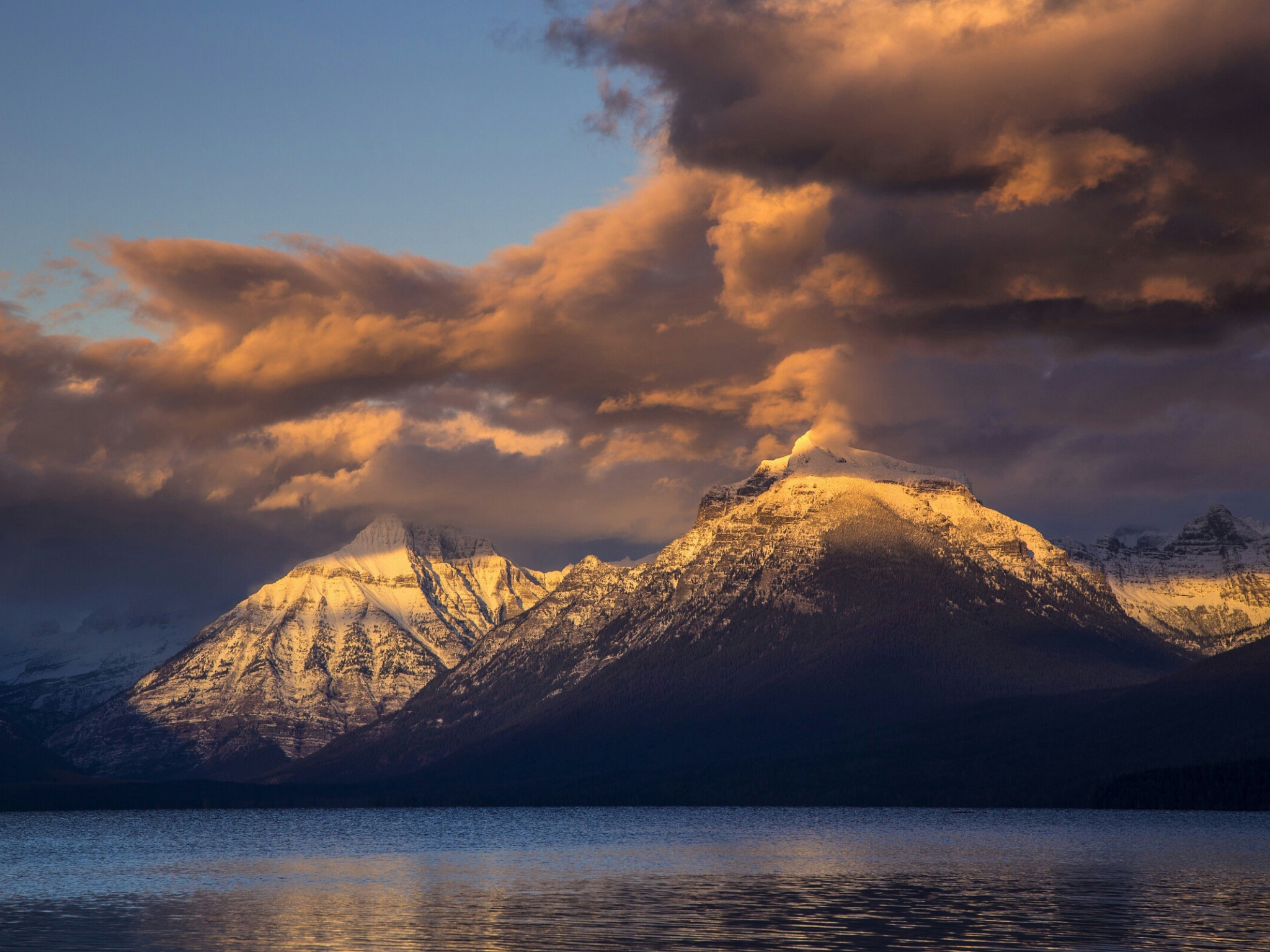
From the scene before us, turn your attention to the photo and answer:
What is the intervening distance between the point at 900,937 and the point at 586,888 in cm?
4376

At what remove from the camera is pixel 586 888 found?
130625 mm

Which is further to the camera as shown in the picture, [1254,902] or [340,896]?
[340,896]

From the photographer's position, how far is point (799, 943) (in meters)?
90.5

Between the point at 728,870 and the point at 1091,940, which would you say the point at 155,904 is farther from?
the point at 1091,940

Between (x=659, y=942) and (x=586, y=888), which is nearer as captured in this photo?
(x=659, y=942)

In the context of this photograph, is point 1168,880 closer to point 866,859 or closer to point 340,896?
point 866,859

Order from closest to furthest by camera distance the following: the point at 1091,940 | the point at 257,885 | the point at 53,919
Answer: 1. the point at 1091,940
2. the point at 53,919
3. the point at 257,885

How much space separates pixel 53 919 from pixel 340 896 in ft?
84.5

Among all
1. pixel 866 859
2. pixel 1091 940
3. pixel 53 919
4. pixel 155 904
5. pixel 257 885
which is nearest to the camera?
pixel 1091 940

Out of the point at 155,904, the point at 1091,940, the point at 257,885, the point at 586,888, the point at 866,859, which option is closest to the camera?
the point at 1091,940

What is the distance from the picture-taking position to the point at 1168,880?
431 ft

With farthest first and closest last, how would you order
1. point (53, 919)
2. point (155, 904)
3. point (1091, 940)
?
point (155, 904) → point (53, 919) → point (1091, 940)

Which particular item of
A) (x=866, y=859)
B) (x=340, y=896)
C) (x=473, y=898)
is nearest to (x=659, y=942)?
(x=473, y=898)

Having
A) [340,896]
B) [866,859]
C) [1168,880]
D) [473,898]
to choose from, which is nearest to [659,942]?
[473,898]
